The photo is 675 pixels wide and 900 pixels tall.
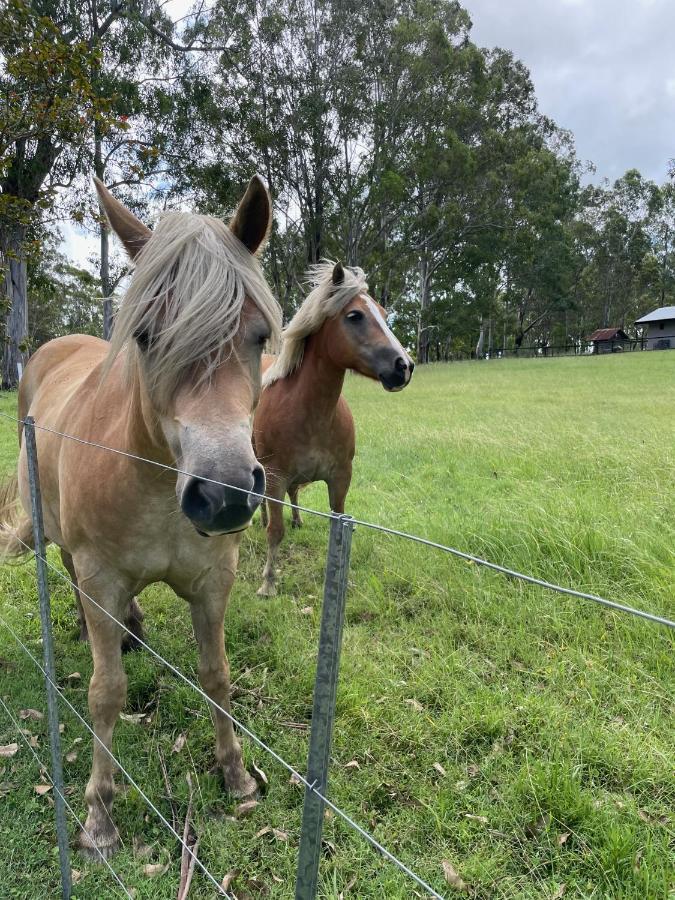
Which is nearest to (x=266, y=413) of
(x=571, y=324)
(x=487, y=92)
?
(x=487, y=92)

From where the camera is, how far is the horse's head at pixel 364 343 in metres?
3.53

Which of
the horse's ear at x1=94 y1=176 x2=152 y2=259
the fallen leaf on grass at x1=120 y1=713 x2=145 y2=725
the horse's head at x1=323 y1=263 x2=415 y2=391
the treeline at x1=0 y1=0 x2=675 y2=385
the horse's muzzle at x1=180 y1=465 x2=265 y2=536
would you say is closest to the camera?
the horse's muzzle at x1=180 y1=465 x2=265 y2=536

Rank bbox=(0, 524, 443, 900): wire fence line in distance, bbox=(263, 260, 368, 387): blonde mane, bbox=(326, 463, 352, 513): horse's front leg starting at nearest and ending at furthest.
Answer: bbox=(0, 524, 443, 900): wire fence line in distance, bbox=(263, 260, 368, 387): blonde mane, bbox=(326, 463, 352, 513): horse's front leg

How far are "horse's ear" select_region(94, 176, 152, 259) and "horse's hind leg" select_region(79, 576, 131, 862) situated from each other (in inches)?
46.6

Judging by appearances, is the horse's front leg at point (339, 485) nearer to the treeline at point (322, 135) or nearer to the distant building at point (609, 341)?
the treeline at point (322, 135)

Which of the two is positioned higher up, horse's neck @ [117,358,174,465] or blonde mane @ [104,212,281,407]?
blonde mane @ [104,212,281,407]

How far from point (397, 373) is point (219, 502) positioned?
2516 mm

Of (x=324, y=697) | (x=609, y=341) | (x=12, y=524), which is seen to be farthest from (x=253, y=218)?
(x=609, y=341)

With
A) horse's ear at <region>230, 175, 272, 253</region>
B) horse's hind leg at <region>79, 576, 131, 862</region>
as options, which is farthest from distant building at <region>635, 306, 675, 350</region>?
horse's hind leg at <region>79, 576, 131, 862</region>

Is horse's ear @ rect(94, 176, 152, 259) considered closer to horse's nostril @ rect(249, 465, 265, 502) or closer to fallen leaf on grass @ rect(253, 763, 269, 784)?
horse's nostril @ rect(249, 465, 265, 502)

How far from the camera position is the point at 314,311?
145 inches

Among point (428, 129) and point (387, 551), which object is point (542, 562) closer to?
point (387, 551)

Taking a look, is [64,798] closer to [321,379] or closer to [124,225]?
[124,225]

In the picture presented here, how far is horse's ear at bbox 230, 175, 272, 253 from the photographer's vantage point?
65.2 inches
